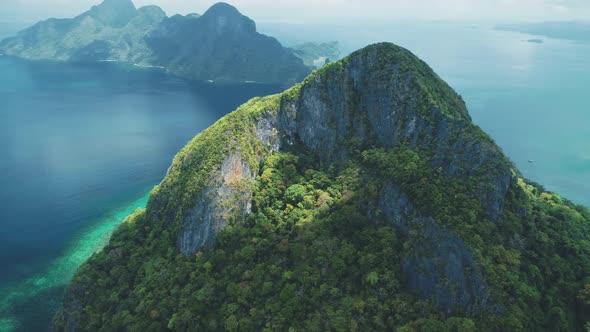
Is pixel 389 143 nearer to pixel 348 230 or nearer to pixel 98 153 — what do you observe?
pixel 348 230

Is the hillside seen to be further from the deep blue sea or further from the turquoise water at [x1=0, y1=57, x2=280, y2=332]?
the deep blue sea

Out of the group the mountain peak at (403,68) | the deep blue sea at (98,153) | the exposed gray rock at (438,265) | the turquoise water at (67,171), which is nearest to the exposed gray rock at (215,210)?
the exposed gray rock at (438,265)

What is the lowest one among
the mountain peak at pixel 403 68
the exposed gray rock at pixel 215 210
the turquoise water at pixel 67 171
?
the turquoise water at pixel 67 171

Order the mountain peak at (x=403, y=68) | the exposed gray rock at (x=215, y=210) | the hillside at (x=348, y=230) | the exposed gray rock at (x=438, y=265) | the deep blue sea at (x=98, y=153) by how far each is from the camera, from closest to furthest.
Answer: the exposed gray rock at (x=438, y=265) < the hillside at (x=348, y=230) < the exposed gray rock at (x=215, y=210) < the mountain peak at (x=403, y=68) < the deep blue sea at (x=98, y=153)

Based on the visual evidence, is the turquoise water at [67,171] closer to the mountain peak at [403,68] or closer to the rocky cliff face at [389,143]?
the rocky cliff face at [389,143]

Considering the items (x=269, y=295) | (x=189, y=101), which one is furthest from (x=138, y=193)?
(x=189, y=101)

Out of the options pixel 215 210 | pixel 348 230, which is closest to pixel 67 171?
pixel 215 210

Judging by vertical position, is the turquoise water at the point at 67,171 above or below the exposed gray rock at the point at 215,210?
below

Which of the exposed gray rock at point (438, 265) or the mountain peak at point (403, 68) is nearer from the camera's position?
the exposed gray rock at point (438, 265)
